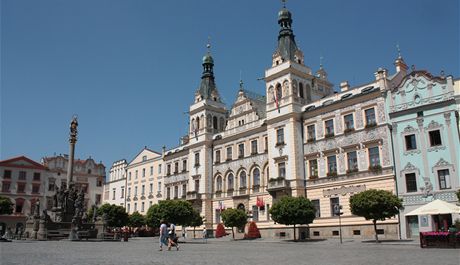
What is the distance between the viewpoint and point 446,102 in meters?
34.1

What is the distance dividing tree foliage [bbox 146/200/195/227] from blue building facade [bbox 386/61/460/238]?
2227 centimetres

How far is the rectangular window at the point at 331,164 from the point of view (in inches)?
1639

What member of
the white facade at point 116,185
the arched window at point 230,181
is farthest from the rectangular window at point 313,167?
the white facade at point 116,185

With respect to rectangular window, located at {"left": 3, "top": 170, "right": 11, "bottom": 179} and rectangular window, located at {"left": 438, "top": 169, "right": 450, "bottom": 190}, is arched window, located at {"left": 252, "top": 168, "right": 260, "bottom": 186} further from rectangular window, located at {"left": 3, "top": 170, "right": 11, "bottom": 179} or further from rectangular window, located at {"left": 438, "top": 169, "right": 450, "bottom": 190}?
rectangular window, located at {"left": 3, "top": 170, "right": 11, "bottom": 179}

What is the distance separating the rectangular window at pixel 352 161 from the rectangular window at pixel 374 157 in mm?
1566

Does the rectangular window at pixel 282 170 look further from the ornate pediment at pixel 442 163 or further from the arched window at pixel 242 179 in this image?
the ornate pediment at pixel 442 163

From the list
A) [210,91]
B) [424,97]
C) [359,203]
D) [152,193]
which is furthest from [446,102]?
[152,193]

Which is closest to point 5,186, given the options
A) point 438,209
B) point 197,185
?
point 197,185

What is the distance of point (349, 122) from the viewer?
41.2 meters

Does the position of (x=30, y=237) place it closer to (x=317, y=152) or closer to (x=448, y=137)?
(x=317, y=152)

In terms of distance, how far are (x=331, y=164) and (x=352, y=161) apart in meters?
2.41

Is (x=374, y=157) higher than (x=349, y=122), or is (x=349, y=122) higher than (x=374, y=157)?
(x=349, y=122)

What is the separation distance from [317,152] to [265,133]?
843cm

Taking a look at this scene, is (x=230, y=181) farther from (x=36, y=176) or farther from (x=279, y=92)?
(x=36, y=176)
